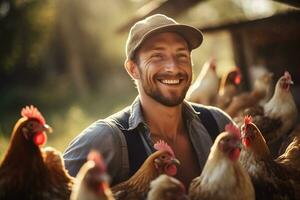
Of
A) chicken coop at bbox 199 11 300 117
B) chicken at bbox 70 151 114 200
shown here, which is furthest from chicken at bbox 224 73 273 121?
chicken at bbox 70 151 114 200

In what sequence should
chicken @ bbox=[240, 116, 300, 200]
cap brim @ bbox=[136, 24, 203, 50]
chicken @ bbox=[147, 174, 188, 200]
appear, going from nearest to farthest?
chicken @ bbox=[147, 174, 188, 200]
chicken @ bbox=[240, 116, 300, 200]
cap brim @ bbox=[136, 24, 203, 50]

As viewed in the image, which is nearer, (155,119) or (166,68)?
(166,68)

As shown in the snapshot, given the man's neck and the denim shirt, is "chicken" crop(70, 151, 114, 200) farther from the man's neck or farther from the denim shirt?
the man's neck

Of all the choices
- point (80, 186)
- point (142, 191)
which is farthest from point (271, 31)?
point (80, 186)

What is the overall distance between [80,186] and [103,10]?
26.5m

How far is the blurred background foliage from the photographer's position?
21.9 m

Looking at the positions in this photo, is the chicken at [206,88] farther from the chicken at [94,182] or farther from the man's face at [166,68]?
the chicken at [94,182]

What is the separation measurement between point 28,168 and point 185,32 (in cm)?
185

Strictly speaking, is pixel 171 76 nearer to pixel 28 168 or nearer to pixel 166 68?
pixel 166 68

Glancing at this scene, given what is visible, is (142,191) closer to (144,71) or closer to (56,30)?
(144,71)

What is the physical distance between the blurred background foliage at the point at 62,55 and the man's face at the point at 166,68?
13229 mm

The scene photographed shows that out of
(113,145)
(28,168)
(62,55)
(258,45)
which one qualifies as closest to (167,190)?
(28,168)

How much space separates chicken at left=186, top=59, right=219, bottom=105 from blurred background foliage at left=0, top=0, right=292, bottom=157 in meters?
8.95

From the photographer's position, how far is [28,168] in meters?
3.79
